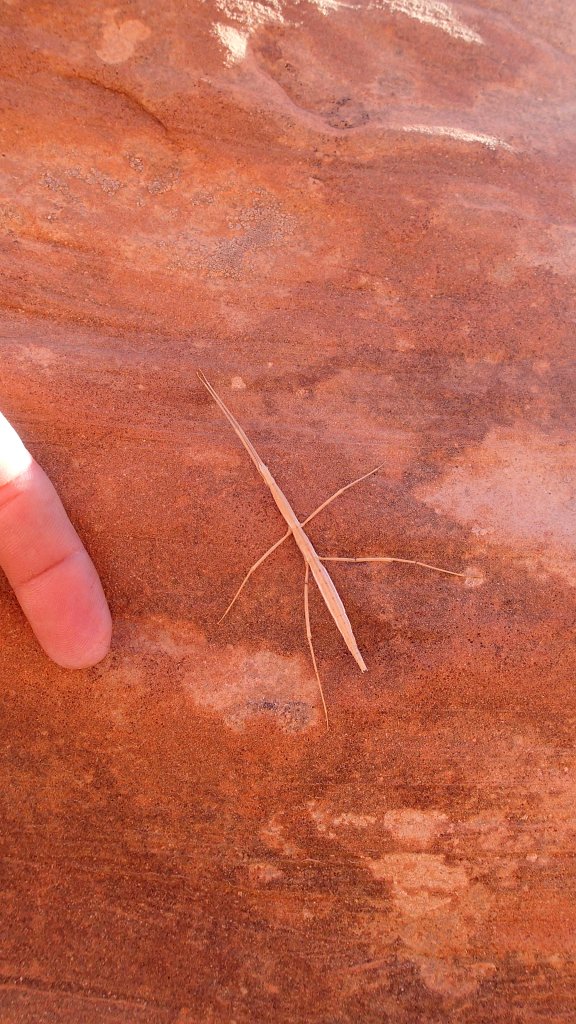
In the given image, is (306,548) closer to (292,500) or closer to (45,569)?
(292,500)

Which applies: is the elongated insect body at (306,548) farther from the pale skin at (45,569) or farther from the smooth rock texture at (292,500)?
the pale skin at (45,569)

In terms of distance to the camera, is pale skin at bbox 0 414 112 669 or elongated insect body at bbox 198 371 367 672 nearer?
pale skin at bbox 0 414 112 669

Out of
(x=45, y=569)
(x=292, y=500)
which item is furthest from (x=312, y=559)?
(x=45, y=569)

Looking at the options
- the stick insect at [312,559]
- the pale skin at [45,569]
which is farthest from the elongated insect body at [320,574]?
the pale skin at [45,569]

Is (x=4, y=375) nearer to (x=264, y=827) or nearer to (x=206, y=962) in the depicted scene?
(x=264, y=827)

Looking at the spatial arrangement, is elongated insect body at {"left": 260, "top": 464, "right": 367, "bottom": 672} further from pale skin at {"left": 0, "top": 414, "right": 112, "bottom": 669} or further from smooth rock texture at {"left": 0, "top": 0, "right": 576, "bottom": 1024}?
pale skin at {"left": 0, "top": 414, "right": 112, "bottom": 669}

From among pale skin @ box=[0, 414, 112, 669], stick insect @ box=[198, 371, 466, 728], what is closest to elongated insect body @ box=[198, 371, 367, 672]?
stick insect @ box=[198, 371, 466, 728]
